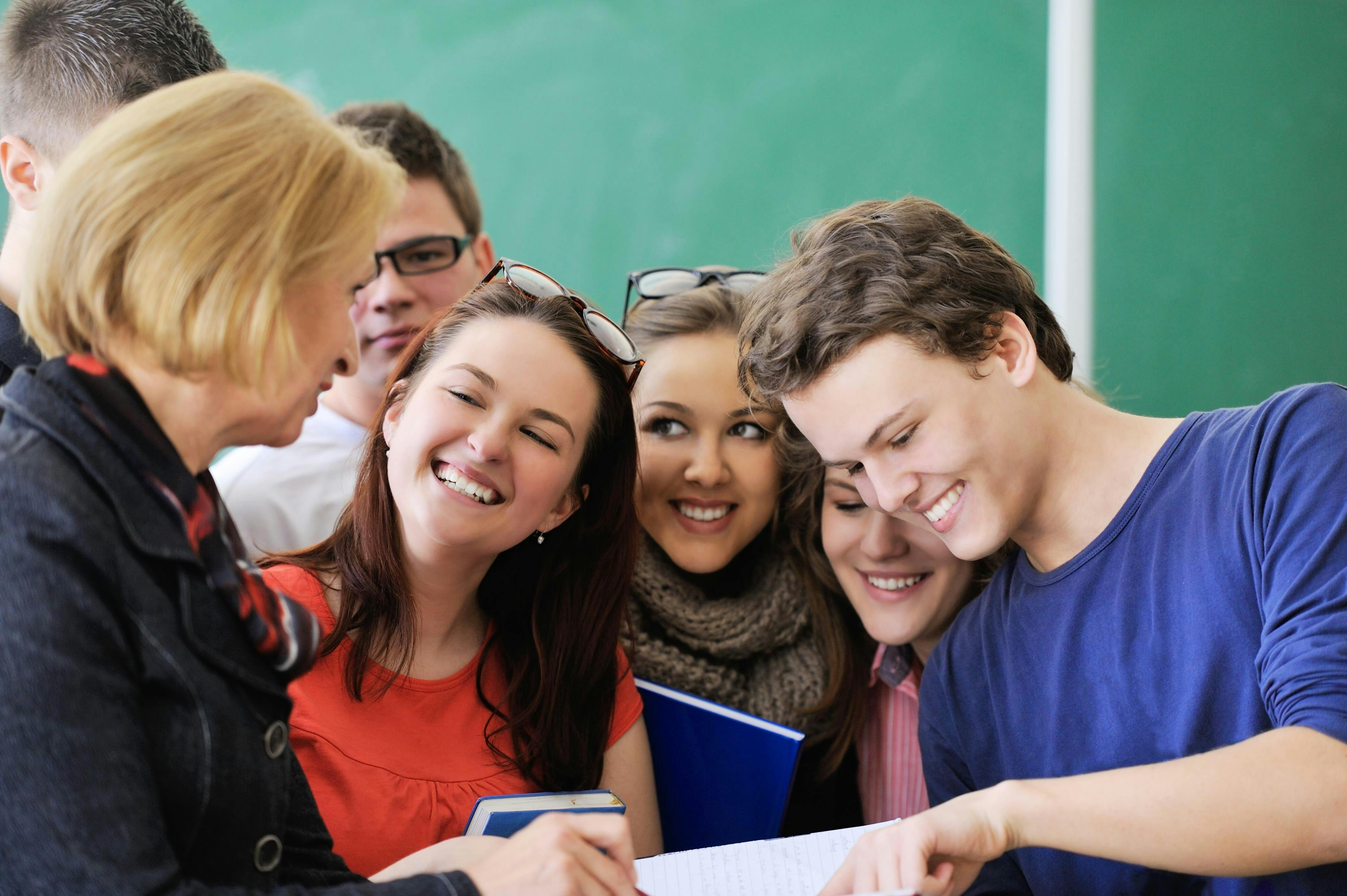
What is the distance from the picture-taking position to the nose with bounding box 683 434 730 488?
1.80 m

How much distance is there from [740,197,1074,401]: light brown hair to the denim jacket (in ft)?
2.59

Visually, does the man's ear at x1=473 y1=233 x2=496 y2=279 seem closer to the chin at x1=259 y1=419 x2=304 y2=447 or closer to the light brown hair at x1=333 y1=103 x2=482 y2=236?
the light brown hair at x1=333 y1=103 x2=482 y2=236

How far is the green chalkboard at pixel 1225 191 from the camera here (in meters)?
2.63

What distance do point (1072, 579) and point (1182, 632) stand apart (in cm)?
15

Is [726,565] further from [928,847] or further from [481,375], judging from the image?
[928,847]

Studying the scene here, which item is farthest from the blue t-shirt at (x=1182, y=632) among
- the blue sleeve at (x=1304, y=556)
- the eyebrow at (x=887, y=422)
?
the eyebrow at (x=887, y=422)

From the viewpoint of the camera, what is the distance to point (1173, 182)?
8.74 ft

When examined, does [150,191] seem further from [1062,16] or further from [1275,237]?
[1275,237]

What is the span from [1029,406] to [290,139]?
0.93 m

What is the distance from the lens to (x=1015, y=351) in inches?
52.7

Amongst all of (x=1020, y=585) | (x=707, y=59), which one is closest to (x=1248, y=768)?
(x=1020, y=585)

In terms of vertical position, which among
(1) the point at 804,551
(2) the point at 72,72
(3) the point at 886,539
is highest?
(2) the point at 72,72

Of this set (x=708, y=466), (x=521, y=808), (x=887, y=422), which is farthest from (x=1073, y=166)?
(x=521, y=808)

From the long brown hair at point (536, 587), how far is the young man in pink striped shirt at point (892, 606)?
0.35m
